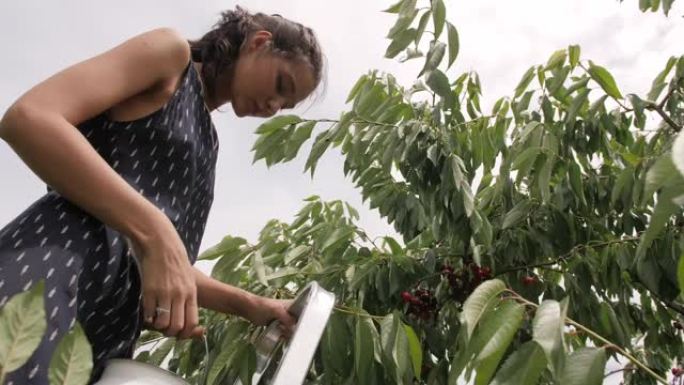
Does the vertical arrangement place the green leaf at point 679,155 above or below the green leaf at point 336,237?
above

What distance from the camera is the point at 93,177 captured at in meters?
0.73

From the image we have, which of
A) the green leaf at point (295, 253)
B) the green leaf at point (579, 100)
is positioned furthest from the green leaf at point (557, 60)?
the green leaf at point (295, 253)

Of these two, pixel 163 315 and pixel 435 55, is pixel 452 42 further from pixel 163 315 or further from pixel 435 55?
pixel 163 315

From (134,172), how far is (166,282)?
249 mm

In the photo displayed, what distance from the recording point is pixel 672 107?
1.72m

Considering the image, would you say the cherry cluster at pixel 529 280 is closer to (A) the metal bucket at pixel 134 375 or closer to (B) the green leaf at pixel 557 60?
(B) the green leaf at pixel 557 60

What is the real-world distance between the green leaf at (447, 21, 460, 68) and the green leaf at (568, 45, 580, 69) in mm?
486

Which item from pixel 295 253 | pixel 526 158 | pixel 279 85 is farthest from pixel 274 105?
pixel 295 253

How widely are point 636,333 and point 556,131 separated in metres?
0.70

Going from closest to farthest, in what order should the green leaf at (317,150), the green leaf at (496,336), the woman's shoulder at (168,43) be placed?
the green leaf at (496,336) → the woman's shoulder at (168,43) → the green leaf at (317,150)

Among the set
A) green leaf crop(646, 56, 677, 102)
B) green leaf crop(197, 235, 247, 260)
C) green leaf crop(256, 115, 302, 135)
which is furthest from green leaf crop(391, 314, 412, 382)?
green leaf crop(646, 56, 677, 102)

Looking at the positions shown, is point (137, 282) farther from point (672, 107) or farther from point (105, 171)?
point (672, 107)

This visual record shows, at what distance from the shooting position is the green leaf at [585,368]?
69cm

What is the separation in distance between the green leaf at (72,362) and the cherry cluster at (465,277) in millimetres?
1515
